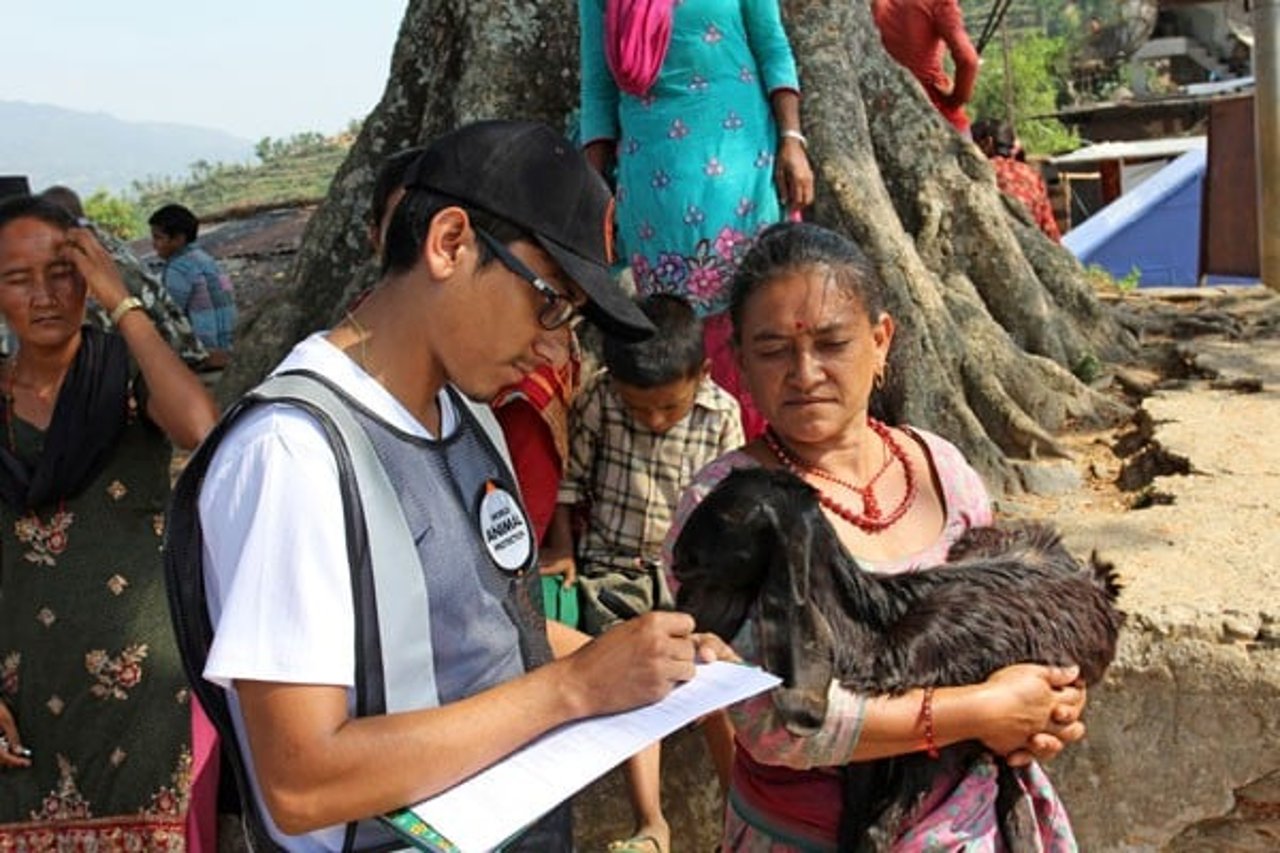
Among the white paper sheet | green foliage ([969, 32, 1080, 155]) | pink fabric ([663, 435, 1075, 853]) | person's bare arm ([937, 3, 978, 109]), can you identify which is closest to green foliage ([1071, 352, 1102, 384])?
person's bare arm ([937, 3, 978, 109])

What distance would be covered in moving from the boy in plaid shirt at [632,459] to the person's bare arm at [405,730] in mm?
1650

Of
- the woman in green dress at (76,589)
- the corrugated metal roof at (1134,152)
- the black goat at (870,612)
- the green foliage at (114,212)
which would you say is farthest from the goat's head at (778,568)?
the green foliage at (114,212)

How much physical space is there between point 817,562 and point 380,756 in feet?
2.44

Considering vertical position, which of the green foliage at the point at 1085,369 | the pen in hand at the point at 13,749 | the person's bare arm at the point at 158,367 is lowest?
the green foliage at the point at 1085,369

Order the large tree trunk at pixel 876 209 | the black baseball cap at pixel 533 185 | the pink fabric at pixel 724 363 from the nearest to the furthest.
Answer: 1. the black baseball cap at pixel 533 185
2. the pink fabric at pixel 724 363
3. the large tree trunk at pixel 876 209

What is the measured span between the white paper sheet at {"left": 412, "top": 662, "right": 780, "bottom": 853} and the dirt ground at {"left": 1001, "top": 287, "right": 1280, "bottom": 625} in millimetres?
1839

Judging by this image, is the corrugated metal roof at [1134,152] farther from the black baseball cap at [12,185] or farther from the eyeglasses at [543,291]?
the eyeglasses at [543,291]

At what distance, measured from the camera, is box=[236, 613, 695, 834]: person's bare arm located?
1.35 meters

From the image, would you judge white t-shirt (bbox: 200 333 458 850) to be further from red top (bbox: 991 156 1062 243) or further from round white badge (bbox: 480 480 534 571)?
red top (bbox: 991 156 1062 243)

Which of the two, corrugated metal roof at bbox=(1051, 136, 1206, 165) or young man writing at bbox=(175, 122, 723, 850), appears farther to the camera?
corrugated metal roof at bbox=(1051, 136, 1206, 165)

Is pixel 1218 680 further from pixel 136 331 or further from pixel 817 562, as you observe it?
pixel 136 331

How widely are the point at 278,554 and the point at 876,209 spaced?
3.81m

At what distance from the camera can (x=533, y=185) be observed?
148 cm

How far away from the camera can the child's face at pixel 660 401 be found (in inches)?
122
